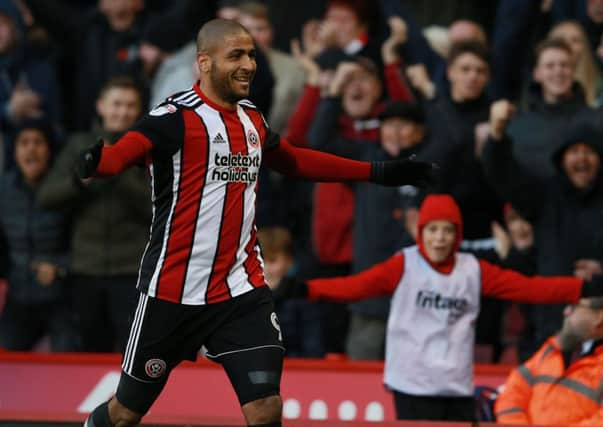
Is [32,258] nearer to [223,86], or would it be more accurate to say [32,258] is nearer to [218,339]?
[218,339]

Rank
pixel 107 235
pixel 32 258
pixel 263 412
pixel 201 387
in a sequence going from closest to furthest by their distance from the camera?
pixel 263 412 < pixel 201 387 < pixel 107 235 < pixel 32 258

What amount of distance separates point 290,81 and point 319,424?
13.9 ft

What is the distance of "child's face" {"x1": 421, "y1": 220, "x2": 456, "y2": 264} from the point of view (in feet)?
23.6

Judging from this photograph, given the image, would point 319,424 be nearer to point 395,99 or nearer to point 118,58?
point 395,99

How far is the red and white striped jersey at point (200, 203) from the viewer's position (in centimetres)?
524

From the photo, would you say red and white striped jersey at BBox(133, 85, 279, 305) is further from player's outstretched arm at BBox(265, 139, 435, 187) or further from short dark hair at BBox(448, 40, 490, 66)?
short dark hair at BBox(448, 40, 490, 66)

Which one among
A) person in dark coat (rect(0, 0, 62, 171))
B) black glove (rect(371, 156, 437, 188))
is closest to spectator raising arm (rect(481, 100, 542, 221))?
black glove (rect(371, 156, 437, 188))

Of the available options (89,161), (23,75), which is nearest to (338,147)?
(23,75)

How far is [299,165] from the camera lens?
5.71 metres

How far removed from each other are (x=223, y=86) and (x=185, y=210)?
52 centimetres

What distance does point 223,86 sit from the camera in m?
5.29

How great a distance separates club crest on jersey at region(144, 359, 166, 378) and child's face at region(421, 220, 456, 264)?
2.24m

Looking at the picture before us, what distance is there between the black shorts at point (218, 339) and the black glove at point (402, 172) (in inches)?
30.1

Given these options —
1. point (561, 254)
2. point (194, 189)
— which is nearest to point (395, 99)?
point (561, 254)
